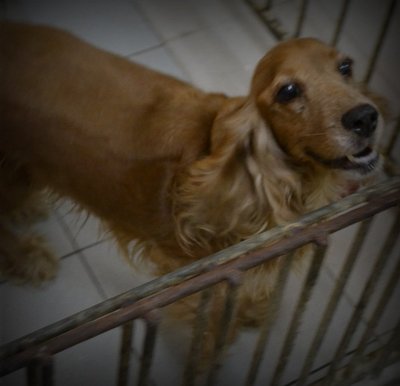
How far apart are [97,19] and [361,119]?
1696 millimetres

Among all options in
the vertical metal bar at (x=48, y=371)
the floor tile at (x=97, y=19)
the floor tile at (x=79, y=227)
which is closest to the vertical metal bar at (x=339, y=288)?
the vertical metal bar at (x=48, y=371)

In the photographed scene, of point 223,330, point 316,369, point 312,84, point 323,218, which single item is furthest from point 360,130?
point 316,369

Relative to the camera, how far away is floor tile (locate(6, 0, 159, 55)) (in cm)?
271

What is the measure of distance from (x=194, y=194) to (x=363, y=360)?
0.69 m

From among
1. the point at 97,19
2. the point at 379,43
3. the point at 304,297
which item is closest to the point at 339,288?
the point at 304,297

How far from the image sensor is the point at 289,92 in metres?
1.47

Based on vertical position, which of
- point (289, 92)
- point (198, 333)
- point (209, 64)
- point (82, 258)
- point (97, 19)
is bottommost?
point (198, 333)

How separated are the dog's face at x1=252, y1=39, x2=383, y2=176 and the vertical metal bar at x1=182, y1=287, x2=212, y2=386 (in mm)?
509

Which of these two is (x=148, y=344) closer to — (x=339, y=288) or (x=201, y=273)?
(x=201, y=273)

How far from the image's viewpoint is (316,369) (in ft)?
6.23

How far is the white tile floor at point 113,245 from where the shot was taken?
75.9 inches

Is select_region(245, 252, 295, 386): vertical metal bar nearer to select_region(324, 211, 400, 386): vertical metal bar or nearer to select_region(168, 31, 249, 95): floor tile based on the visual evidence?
select_region(324, 211, 400, 386): vertical metal bar

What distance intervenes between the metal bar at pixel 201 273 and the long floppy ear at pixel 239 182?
1.27 feet

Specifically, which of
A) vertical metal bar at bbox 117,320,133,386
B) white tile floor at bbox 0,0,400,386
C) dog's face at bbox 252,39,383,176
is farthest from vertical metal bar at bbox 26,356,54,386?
white tile floor at bbox 0,0,400,386
